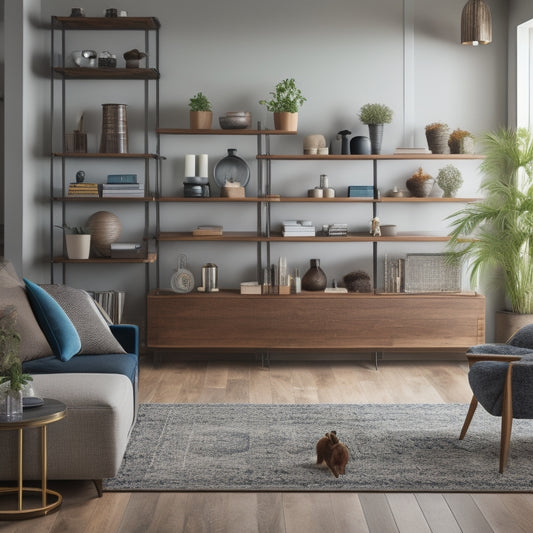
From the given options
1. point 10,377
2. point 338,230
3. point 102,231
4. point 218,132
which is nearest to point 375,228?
point 338,230

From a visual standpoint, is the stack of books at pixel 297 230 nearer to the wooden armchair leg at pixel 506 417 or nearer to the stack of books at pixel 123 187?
the stack of books at pixel 123 187

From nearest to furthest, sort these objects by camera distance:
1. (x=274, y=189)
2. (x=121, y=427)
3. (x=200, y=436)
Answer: (x=121, y=427) → (x=200, y=436) → (x=274, y=189)

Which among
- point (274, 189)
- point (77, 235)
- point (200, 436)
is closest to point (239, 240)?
point (274, 189)

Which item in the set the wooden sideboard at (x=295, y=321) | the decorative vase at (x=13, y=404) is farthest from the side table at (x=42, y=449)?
the wooden sideboard at (x=295, y=321)

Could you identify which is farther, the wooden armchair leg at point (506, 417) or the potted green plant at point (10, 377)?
the wooden armchair leg at point (506, 417)

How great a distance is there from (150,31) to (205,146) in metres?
1.01

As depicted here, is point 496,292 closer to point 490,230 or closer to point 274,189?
point 490,230

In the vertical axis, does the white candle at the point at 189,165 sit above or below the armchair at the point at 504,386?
above

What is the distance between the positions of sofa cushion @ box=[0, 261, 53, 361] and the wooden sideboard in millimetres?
2041

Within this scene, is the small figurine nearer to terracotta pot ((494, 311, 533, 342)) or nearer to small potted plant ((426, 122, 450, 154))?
small potted plant ((426, 122, 450, 154))

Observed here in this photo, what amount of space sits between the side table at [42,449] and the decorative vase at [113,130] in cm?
335

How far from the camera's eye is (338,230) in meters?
6.59

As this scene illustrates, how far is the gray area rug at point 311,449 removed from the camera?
372cm

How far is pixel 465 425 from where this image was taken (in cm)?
438
